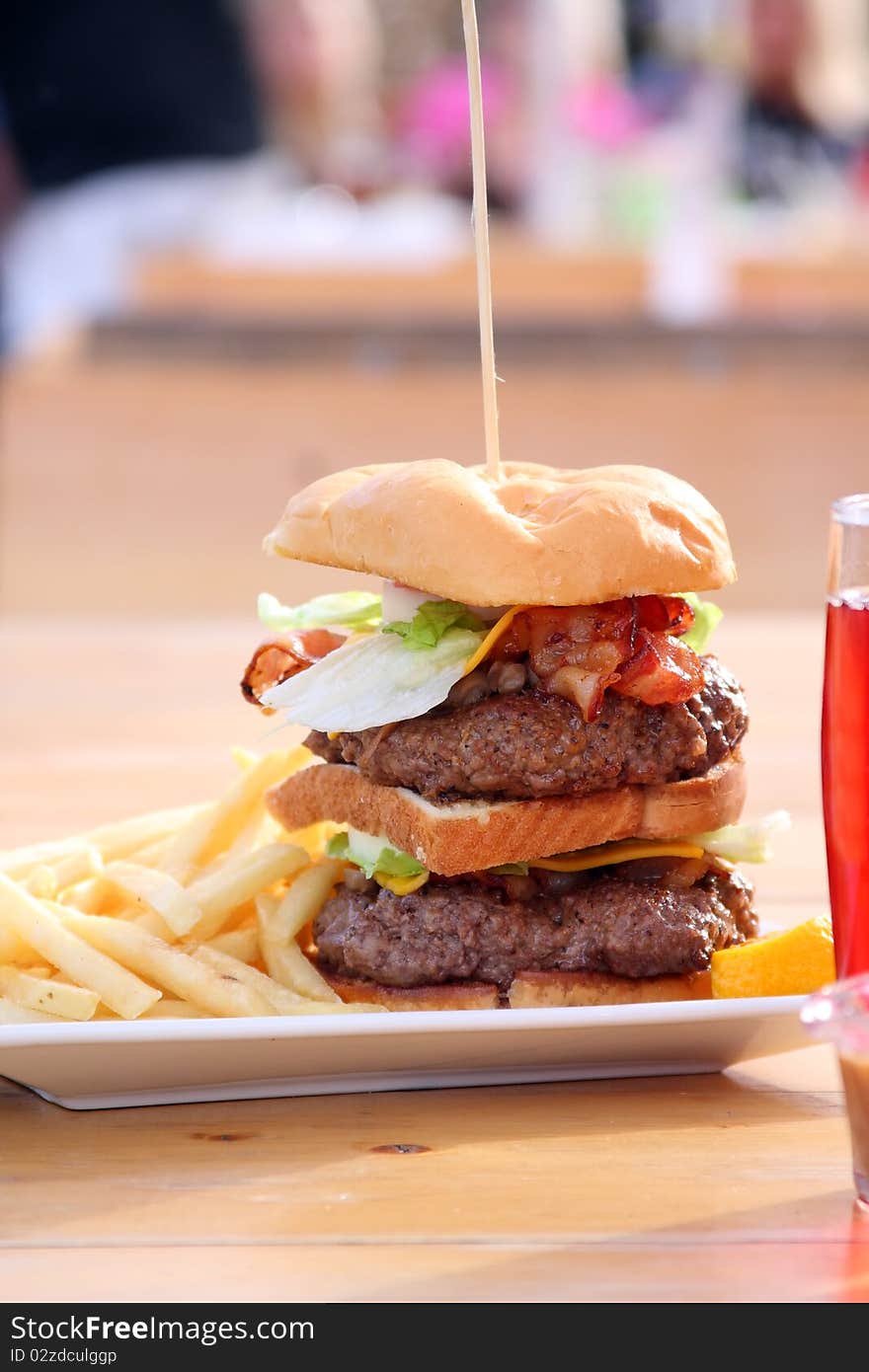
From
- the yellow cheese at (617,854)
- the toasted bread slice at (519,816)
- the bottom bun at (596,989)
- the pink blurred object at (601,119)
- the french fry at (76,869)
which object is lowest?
the bottom bun at (596,989)

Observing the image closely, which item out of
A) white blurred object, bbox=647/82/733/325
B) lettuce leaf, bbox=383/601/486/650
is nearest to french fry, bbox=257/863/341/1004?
lettuce leaf, bbox=383/601/486/650

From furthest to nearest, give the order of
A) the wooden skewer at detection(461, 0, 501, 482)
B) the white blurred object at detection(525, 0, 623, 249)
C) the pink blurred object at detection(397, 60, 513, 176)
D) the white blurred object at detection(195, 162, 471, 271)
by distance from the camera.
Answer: the pink blurred object at detection(397, 60, 513, 176), the white blurred object at detection(525, 0, 623, 249), the white blurred object at detection(195, 162, 471, 271), the wooden skewer at detection(461, 0, 501, 482)

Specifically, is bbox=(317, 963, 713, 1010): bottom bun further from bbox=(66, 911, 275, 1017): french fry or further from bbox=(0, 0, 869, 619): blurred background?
bbox=(0, 0, 869, 619): blurred background

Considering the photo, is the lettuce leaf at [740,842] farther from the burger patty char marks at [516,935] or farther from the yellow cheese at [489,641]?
the yellow cheese at [489,641]

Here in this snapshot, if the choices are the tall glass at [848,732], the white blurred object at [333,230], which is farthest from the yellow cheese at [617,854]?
the white blurred object at [333,230]

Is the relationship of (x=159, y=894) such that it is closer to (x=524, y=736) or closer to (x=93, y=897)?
(x=93, y=897)

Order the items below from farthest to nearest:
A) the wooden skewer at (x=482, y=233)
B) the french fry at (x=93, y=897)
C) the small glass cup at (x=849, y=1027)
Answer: the french fry at (x=93, y=897), the wooden skewer at (x=482, y=233), the small glass cup at (x=849, y=1027)

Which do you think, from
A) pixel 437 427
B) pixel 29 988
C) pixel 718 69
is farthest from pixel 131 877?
pixel 718 69
